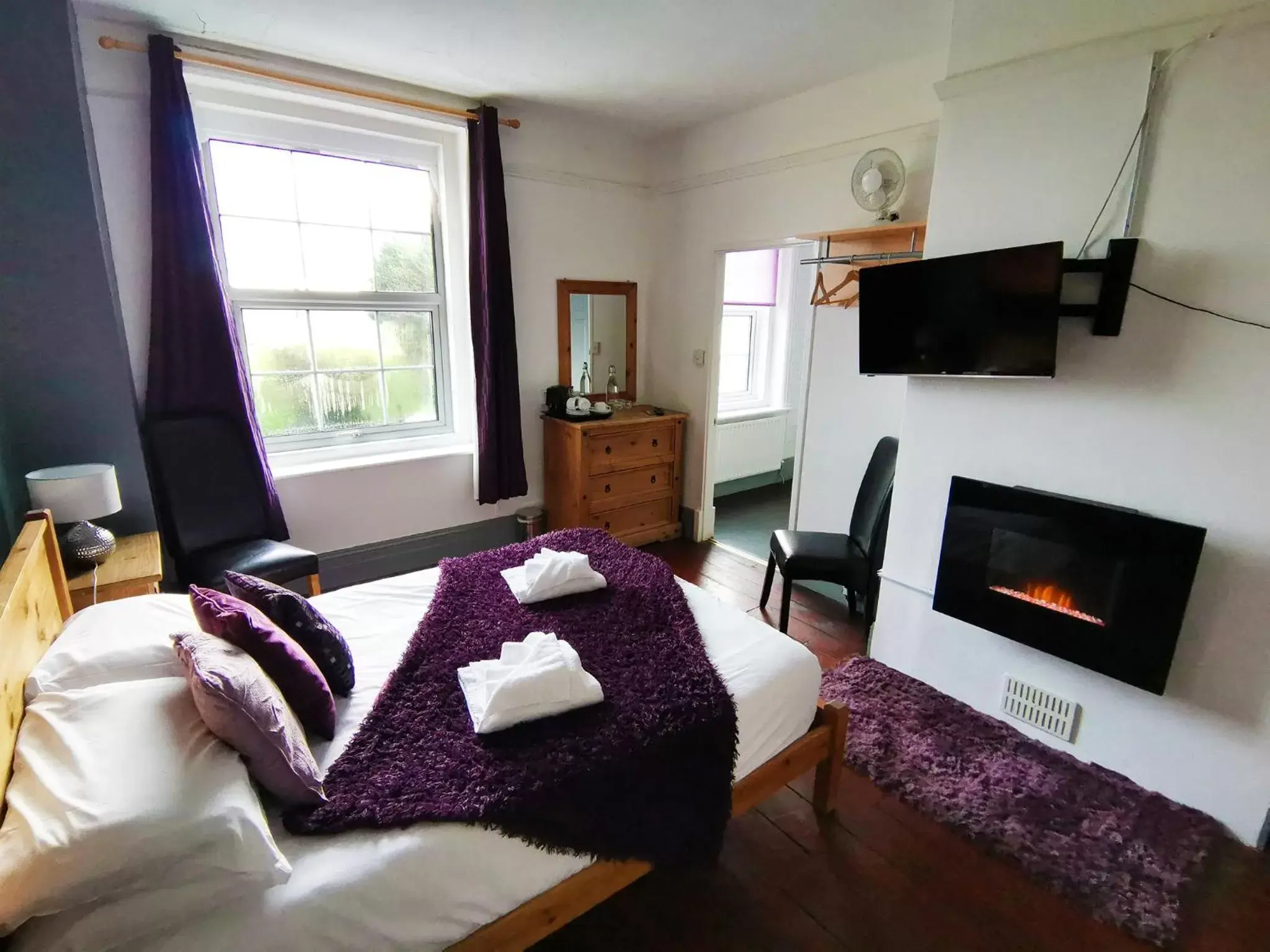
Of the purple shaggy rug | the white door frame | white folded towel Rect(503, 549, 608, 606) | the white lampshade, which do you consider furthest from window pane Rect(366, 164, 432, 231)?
the purple shaggy rug

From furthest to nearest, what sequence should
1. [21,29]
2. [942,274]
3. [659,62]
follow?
[659,62]
[942,274]
[21,29]

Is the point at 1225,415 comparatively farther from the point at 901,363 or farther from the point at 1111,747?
the point at 1111,747

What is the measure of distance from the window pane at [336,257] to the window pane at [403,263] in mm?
57

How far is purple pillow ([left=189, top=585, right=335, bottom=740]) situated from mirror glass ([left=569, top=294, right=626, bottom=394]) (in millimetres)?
2729

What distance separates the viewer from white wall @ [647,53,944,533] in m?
2.73

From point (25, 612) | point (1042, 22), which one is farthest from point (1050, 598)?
point (25, 612)

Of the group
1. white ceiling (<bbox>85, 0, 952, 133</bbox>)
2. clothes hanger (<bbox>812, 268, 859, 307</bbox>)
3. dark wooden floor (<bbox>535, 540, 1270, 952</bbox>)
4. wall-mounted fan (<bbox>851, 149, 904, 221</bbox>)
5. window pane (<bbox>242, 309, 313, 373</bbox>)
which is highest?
white ceiling (<bbox>85, 0, 952, 133</bbox>)

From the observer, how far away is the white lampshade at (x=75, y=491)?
199 cm

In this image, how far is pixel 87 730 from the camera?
43.3 inches

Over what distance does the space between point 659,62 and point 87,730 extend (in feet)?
9.83

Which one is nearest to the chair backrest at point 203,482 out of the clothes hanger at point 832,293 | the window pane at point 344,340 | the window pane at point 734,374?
the window pane at point 344,340

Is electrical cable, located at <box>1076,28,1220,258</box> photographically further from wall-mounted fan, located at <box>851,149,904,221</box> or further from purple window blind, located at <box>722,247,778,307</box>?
purple window blind, located at <box>722,247,778,307</box>

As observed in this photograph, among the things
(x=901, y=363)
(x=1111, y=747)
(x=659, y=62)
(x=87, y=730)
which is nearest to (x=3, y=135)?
(x=87, y=730)

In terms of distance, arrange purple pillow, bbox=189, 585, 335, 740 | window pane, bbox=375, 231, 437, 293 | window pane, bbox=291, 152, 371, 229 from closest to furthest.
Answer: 1. purple pillow, bbox=189, 585, 335, 740
2. window pane, bbox=291, 152, 371, 229
3. window pane, bbox=375, 231, 437, 293
